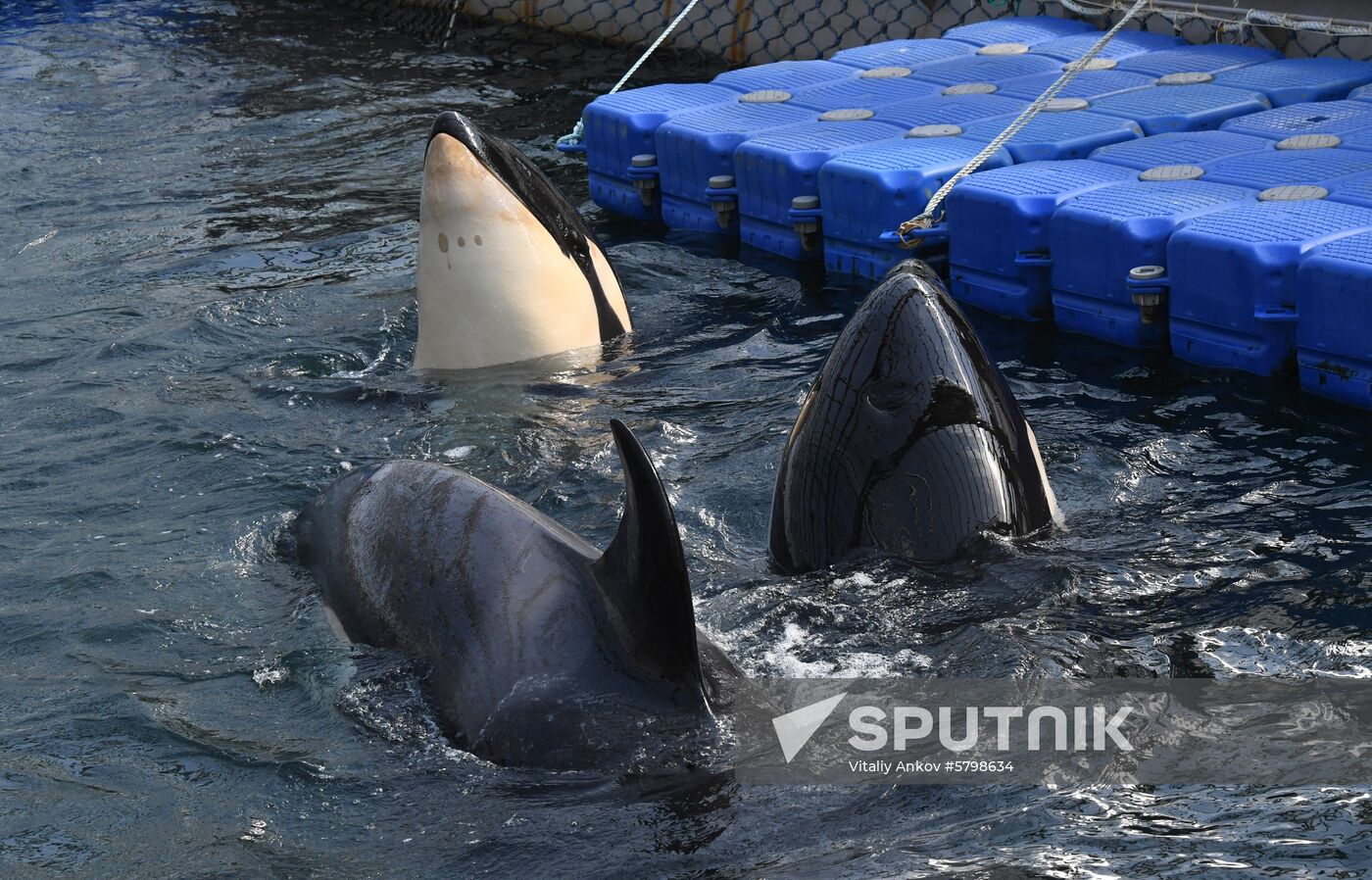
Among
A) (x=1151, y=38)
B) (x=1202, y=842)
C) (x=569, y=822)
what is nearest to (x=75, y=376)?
(x=569, y=822)

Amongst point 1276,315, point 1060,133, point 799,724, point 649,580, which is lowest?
point 799,724

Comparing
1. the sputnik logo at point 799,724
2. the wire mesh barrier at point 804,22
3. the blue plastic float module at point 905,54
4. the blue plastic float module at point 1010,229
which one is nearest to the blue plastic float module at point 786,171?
the blue plastic float module at point 1010,229

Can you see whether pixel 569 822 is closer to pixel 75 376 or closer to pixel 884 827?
pixel 884 827

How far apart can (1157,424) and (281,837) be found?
4.08 meters

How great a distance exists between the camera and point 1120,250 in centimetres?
719

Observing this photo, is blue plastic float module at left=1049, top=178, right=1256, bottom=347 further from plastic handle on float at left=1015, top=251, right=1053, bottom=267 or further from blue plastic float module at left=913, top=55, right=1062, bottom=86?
blue plastic float module at left=913, top=55, right=1062, bottom=86

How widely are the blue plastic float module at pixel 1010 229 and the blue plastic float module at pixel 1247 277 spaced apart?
32.4 inches

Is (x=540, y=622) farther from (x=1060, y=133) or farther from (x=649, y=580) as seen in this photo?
(x=1060, y=133)

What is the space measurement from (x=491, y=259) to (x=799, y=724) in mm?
3887

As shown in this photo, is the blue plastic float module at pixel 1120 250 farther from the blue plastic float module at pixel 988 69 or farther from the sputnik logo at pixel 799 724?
the sputnik logo at pixel 799 724

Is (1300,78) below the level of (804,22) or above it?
below

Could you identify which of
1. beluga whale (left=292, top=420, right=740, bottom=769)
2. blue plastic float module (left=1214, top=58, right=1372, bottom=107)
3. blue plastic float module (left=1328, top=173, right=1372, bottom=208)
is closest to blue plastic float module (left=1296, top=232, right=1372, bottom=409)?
blue plastic float module (left=1328, top=173, right=1372, bottom=208)

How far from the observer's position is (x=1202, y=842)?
3219 millimetres

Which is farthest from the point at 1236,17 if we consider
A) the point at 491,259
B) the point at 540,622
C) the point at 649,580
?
the point at 649,580
